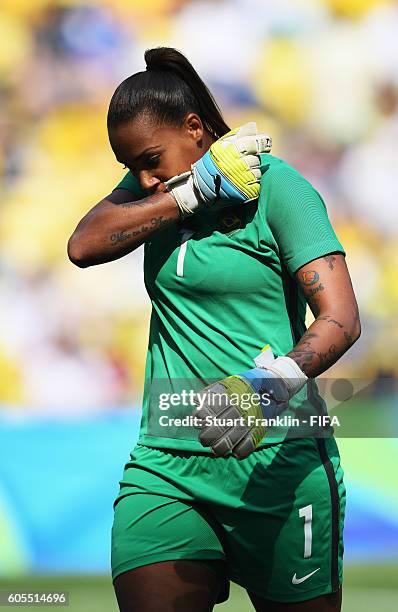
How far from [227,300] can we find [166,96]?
0.51 meters

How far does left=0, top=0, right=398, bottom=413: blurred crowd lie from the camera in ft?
17.1

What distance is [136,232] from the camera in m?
2.53

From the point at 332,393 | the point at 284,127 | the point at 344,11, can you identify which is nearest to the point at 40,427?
the point at 332,393

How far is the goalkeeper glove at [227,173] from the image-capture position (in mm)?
2379

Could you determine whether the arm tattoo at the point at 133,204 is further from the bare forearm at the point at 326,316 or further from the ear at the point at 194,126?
the bare forearm at the point at 326,316

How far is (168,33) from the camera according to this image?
530 centimetres

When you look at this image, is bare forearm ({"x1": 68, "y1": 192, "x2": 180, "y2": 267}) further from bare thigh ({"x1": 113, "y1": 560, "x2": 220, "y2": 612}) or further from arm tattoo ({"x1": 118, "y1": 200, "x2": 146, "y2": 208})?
bare thigh ({"x1": 113, "y1": 560, "x2": 220, "y2": 612})

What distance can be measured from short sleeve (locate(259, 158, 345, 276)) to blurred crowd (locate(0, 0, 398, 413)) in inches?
110

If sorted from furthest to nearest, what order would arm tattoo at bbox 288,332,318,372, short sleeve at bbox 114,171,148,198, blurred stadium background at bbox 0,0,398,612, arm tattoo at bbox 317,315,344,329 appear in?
1. blurred stadium background at bbox 0,0,398,612
2. short sleeve at bbox 114,171,148,198
3. arm tattoo at bbox 317,315,344,329
4. arm tattoo at bbox 288,332,318,372

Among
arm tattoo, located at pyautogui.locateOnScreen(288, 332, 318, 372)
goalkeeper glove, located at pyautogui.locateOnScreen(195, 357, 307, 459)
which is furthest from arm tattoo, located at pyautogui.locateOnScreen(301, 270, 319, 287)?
goalkeeper glove, located at pyautogui.locateOnScreen(195, 357, 307, 459)

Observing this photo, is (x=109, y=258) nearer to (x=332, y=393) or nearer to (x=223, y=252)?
(x=223, y=252)

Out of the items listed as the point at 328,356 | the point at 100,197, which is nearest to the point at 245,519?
the point at 328,356

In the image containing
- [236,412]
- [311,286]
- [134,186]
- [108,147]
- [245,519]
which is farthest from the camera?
[108,147]

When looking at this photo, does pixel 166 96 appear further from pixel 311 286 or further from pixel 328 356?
pixel 328 356
